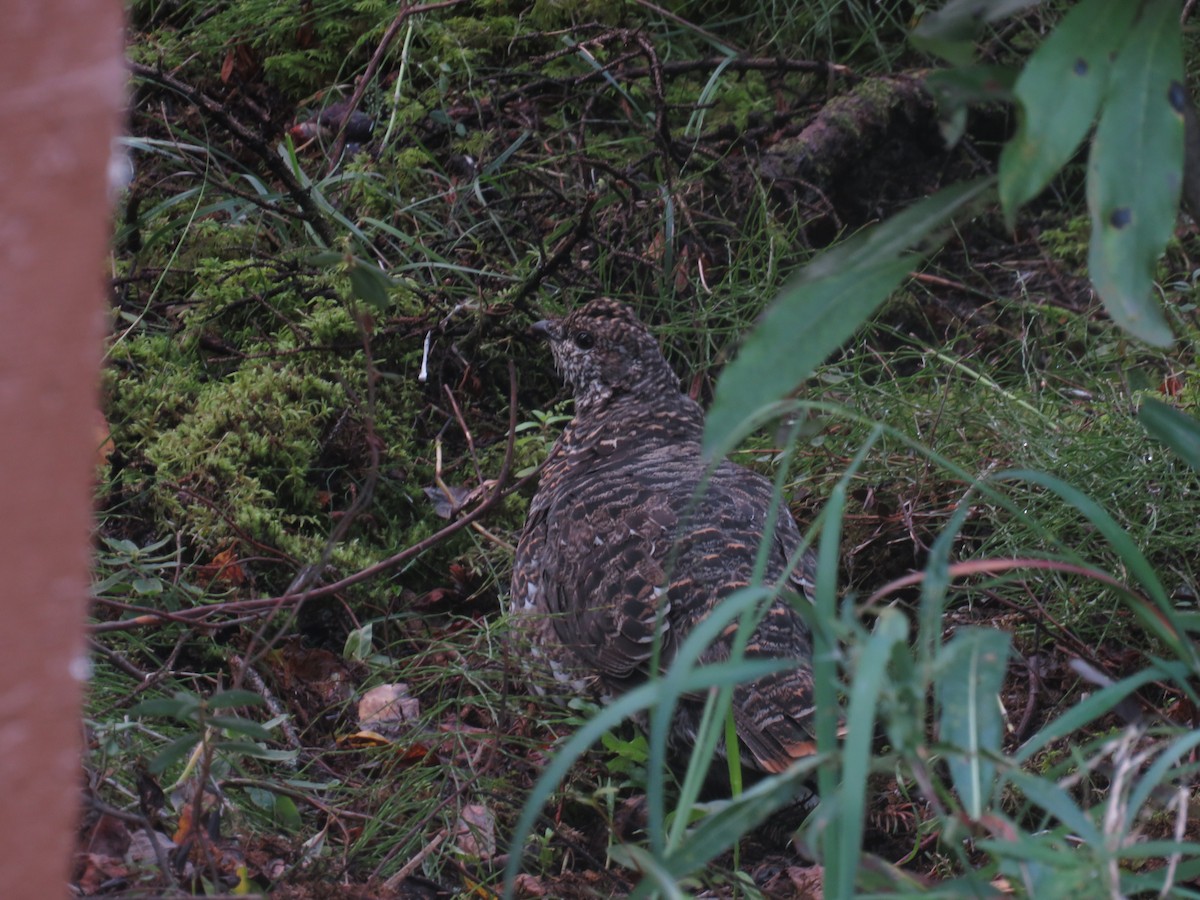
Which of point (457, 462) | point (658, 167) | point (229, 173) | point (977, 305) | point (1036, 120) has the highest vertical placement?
point (1036, 120)

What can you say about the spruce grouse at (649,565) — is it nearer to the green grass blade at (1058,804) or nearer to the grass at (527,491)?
the grass at (527,491)

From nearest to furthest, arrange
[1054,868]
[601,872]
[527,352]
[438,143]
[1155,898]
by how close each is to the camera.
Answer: [1054,868]
[1155,898]
[601,872]
[527,352]
[438,143]

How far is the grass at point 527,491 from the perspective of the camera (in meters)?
1.85

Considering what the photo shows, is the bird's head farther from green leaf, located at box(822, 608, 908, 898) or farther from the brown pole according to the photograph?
the brown pole

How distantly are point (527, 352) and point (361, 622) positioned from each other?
1.49 m

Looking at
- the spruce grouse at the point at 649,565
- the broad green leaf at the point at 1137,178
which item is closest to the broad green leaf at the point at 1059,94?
the broad green leaf at the point at 1137,178

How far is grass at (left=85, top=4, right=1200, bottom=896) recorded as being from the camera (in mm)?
1850

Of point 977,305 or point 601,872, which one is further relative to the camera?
point 977,305

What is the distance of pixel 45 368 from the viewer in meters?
1.04

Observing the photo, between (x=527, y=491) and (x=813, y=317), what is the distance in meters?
3.09

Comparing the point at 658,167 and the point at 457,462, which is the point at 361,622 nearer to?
the point at 457,462

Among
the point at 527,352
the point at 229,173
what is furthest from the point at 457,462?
the point at 229,173

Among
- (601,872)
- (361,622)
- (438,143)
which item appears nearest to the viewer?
(601,872)

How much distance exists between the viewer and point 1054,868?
145 centimetres
